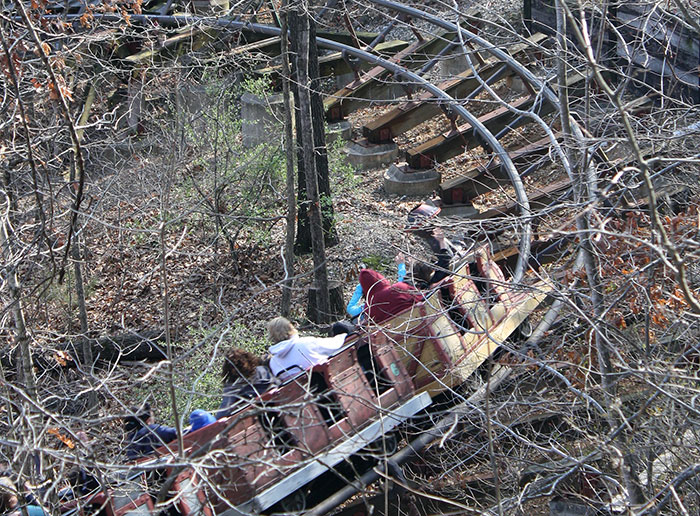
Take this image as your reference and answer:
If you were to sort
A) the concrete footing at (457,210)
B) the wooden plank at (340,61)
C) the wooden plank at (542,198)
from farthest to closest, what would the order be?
the wooden plank at (340,61), the concrete footing at (457,210), the wooden plank at (542,198)

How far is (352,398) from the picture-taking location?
7.25 meters

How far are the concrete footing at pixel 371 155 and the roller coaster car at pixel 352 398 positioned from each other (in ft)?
18.6

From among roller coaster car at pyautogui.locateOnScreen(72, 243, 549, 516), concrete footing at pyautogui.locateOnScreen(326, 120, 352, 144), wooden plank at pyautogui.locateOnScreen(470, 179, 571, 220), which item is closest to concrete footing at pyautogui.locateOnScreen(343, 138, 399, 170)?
concrete footing at pyautogui.locateOnScreen(326, 120, 352, 144)

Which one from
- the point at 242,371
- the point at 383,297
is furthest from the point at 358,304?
the point at 242,371

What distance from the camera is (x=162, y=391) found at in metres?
9.14

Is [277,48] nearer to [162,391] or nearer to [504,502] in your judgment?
[162,391]

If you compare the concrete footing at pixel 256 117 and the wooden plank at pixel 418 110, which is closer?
the wooden plank at pixel 418 110

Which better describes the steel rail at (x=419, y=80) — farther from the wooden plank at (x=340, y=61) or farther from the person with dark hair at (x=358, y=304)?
the person with dark hair at (x=358, y=304)

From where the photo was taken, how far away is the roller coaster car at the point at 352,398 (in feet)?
21.0

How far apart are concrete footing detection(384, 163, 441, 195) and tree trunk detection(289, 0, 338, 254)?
1.49 metres

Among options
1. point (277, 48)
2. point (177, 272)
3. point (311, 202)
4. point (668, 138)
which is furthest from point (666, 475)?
point (277, 48)

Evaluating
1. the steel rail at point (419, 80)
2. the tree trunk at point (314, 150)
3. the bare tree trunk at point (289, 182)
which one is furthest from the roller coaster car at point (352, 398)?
the tree trunk at point (314, 150)

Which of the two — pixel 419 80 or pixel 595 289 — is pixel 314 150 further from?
pixel 595 289

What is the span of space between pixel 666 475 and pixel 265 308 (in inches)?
251
